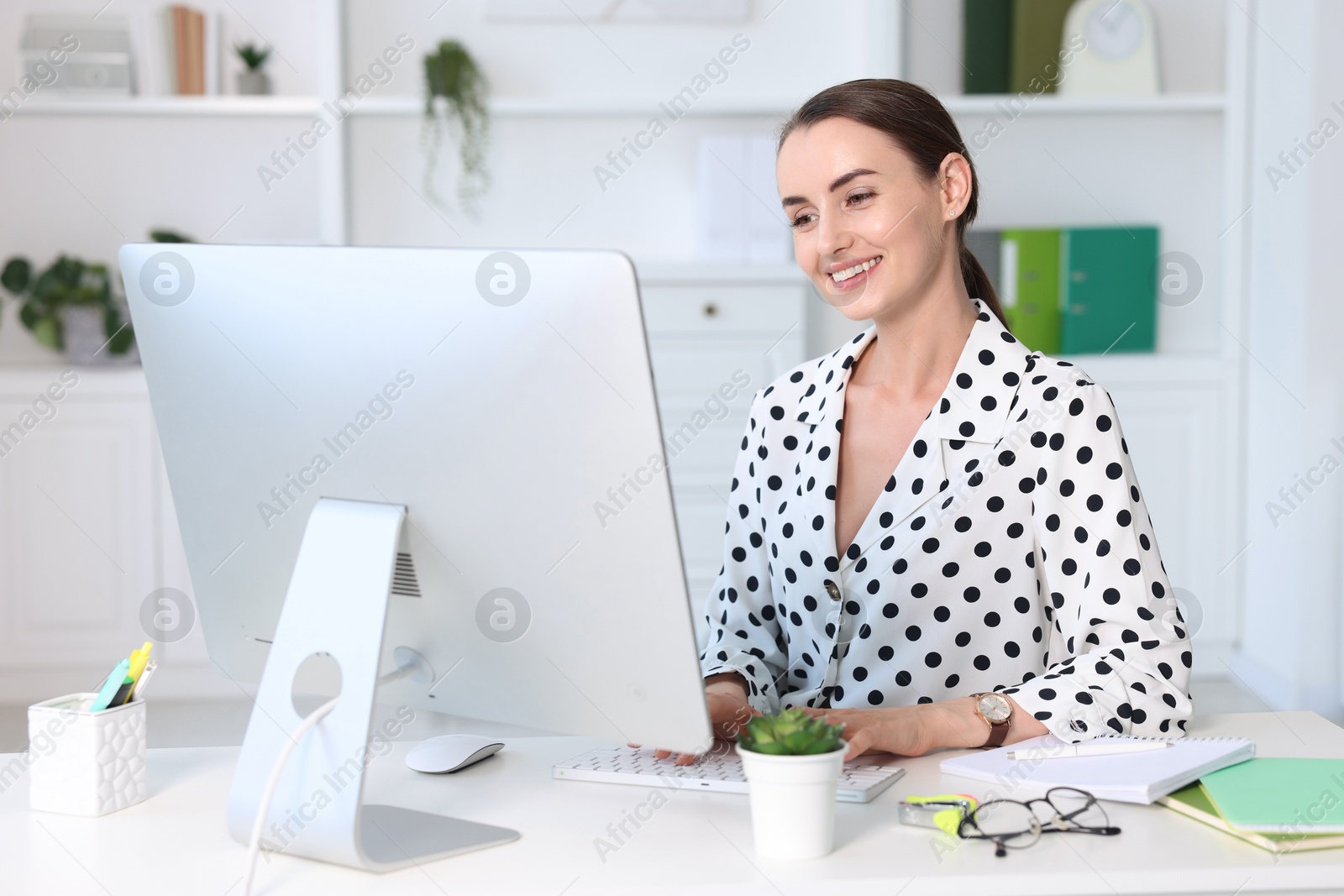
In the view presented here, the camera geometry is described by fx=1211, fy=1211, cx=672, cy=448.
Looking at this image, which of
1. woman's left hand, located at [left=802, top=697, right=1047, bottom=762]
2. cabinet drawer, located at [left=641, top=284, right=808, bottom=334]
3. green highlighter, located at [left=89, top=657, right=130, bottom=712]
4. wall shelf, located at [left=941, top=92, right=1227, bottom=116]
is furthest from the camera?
wall shelf, located at [left=941, top=92, right=1227, bottom=116]

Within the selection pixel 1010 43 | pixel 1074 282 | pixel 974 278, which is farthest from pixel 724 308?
pixel 974 278

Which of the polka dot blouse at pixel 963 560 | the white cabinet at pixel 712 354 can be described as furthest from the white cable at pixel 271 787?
the white cabinet at pixel 712 354

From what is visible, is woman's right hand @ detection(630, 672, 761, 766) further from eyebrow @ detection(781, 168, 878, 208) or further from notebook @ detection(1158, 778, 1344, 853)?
eyebrow @ detection(781, 168, 878, 208)

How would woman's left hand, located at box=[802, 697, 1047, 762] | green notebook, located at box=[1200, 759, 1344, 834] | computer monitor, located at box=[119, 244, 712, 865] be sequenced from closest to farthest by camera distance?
computer monitor, located at box=[119, 244, 712, 865] → green notebook, located at box=[1200, 759, 1344, 834] → woman's left hand, located at box=[802, 697, 1047, 762]

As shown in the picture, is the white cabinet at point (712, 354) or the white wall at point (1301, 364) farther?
the white cabinet at point (712, 354)

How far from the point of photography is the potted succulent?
885 mm

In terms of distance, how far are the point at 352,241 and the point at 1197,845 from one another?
A: 3.05m

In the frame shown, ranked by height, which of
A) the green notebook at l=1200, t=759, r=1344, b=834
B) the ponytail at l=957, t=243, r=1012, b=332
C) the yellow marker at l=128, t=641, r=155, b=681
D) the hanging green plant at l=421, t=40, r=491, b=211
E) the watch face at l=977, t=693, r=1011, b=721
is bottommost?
the green notebook at l=1200, t=759, r=1344, b=834

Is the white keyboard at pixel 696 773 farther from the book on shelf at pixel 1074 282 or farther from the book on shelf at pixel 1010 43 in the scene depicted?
the book on shelf at pixel 1010 43

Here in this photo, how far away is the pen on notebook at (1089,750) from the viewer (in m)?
1.12

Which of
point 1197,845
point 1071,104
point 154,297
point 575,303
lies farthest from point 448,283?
point 1071,104

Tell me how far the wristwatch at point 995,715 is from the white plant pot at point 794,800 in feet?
1.20

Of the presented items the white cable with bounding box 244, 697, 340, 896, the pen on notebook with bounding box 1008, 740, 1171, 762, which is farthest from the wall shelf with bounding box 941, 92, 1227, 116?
the white cable with bounding box 244, 697, 340, 896

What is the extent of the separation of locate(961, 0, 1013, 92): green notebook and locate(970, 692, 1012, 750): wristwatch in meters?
2.69
